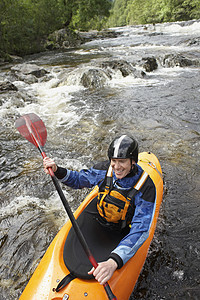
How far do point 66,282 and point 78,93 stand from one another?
22.3ft

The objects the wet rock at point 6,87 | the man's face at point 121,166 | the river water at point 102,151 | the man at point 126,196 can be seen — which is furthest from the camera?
the wet rock at point 6,87

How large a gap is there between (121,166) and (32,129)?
122cm

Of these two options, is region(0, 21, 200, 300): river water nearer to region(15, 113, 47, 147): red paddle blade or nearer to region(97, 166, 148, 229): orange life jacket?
region(97, 166, 148, 229): orange life jacket

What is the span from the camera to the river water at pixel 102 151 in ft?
7.27

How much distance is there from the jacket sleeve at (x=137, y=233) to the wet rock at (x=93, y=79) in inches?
276

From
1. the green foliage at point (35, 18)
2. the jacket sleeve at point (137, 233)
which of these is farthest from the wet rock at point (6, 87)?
the green foliage at point (35, 18)

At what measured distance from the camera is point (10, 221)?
9.02ft

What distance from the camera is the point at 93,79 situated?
8289 mm

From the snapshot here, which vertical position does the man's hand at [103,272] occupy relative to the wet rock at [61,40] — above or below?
below

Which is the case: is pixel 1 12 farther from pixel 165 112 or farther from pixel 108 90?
pixel 165 112

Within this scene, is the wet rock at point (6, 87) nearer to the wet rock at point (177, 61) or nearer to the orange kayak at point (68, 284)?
the wet rock at point (177, 61)

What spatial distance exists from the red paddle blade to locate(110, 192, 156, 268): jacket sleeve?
1.25 metres

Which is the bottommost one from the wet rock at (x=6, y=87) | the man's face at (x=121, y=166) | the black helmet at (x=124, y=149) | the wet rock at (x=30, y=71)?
the man's face at (x=121, y=166)

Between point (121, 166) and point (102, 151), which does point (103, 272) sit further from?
point (102, 151)
